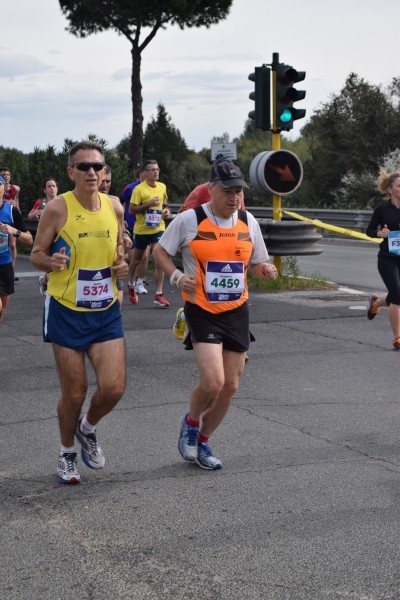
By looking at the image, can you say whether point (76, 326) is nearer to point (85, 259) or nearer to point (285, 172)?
point (85, 259)

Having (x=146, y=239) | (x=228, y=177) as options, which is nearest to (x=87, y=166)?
(x=228, y=177)

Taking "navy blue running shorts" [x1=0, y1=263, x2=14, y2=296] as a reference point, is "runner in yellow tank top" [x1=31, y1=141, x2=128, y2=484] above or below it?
above

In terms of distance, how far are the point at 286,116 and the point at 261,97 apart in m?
0.45

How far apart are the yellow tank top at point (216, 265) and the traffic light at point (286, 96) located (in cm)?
1006

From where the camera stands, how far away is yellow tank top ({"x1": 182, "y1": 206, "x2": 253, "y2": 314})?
22.4ft

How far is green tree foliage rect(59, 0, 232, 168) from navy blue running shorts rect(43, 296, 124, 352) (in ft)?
118

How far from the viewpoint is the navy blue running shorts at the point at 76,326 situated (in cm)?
652

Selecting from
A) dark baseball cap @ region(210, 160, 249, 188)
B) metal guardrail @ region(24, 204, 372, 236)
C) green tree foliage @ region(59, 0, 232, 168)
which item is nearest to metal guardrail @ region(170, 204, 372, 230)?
metal guardrail @ region(24, 204, 372, 236)

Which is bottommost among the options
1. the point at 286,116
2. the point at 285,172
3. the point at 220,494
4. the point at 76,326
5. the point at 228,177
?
the point at 220,494

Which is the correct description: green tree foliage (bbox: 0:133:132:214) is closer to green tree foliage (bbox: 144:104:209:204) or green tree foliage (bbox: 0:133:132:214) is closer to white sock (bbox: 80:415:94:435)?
white sock (bbox: 80:415:94:435)

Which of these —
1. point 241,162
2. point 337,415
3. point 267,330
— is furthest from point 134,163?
point 337,415

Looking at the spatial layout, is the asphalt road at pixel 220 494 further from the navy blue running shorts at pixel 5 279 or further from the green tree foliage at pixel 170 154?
the green tree foliage at pixel 170 154

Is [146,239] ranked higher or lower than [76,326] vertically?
lower

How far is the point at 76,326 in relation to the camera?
256 inches
